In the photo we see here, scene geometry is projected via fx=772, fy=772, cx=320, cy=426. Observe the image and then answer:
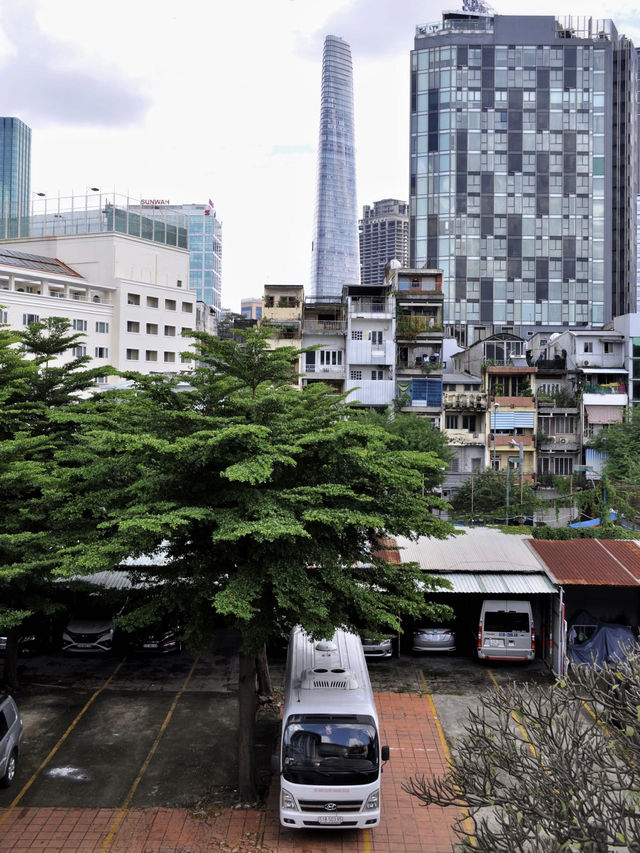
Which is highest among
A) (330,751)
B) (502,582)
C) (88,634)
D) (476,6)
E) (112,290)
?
(476,6)

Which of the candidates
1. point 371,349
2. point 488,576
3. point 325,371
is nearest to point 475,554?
point 488,576

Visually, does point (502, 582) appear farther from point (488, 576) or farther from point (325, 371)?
point (325, 371)

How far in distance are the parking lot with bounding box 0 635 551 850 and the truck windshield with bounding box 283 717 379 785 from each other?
2.19 m

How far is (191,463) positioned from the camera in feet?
43.8

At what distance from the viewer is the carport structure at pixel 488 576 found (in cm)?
2011

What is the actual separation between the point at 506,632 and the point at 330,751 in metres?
9.93

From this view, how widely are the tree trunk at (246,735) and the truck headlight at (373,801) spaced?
94.6 inches

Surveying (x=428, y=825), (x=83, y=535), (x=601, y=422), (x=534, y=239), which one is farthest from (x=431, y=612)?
(x=534, y=239)

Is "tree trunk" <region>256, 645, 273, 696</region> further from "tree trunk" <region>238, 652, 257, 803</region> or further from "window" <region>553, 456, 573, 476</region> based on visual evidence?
"window" <region>553, 456, 573, 476</region>

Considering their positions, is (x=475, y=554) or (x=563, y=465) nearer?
(x=475, y=554)

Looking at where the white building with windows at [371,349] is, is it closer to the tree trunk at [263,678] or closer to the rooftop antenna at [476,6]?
the tree trunk at [263,678]

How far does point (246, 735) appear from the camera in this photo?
13.3 meters

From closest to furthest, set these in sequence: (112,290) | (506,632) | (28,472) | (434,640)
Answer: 1. (28,472)
2. (506,632)
3. (434,640)
4. (112,290)

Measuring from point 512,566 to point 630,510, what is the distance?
1498 cm
